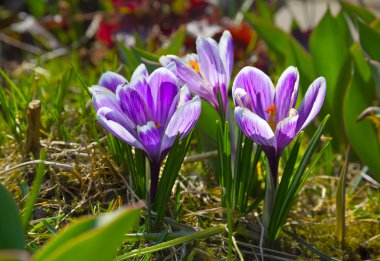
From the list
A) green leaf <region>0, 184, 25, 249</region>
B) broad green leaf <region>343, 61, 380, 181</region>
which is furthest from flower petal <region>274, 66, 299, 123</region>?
green leaf <region>0, 184, 25, 249</region>

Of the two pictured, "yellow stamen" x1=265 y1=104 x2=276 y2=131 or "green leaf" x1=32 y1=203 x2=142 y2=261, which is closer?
"green leaf" x1=32 y1=203 x2=142 y2=261

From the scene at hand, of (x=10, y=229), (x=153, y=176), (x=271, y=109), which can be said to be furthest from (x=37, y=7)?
(x=10, y=229)

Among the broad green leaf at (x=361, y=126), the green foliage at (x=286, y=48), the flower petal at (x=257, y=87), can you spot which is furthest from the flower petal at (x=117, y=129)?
the green foliage at (x=286, y=48)

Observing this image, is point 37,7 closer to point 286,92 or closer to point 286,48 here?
point 286,48

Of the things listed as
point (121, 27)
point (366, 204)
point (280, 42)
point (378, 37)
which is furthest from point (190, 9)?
point (366, 204)

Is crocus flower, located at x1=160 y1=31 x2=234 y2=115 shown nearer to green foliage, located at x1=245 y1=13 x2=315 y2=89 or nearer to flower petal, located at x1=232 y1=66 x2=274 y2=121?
flower petal, located at x1=232 y1=66 x2=274 y2=121

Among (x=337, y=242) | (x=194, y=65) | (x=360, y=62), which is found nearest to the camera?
(x=194, y=65)

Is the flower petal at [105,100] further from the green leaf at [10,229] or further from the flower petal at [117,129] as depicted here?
the green leaf at [10,229]

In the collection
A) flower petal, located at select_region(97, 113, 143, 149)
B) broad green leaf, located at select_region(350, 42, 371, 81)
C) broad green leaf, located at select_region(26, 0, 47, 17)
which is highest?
broad green leaf, located at select_region(26, 0, 47, 17)
